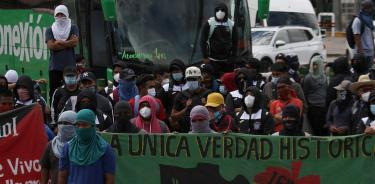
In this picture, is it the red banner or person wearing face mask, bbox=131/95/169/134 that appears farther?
person wearing face mask, bbox=131/95/169/134

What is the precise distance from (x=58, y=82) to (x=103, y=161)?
22.2ft

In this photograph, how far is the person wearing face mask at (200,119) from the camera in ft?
39.7

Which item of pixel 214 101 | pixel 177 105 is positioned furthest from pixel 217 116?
pixel 177 105

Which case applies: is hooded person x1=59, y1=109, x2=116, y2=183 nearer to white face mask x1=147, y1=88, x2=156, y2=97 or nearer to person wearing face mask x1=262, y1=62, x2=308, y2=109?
white face mask x1=147, y1=88, x2=156, y2=97

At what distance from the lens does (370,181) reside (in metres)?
11.8

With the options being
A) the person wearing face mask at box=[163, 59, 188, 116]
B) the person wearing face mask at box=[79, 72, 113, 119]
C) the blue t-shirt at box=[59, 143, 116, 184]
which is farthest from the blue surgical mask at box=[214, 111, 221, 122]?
the blue t-shirt at box=[59, 143, 116, 184]

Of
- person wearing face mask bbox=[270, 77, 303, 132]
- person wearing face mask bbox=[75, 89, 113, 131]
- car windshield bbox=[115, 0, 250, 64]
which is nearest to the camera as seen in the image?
person wearing face mask bbox=[75, 89, 113, 131]

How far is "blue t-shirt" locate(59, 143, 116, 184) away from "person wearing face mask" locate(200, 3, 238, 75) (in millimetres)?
7610

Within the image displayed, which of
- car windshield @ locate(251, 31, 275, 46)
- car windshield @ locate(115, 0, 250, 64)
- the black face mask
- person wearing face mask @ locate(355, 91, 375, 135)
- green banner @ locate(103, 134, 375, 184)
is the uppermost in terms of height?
car windshield @ locate(115, 0, 250, 64)

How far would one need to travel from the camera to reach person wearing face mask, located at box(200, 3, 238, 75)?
58.7 feet

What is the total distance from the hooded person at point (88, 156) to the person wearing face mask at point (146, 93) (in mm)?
3519

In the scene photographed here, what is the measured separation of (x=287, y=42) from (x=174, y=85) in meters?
17.1

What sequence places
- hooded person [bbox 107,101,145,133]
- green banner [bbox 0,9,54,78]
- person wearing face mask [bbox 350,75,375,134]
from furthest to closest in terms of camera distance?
green banner [bbox 0,9,54,78], person wearing face mask [bbox 350,75,375,134], hooded person [bbox 107,101,145,133]

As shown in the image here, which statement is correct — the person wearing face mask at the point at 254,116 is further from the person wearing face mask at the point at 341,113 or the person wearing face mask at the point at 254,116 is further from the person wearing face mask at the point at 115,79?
the person wearing face mask at the point at 115,79
